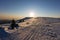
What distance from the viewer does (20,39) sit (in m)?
9.73

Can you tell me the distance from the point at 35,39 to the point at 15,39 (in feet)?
7.68

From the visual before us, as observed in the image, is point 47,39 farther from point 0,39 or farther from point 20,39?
point 0,39

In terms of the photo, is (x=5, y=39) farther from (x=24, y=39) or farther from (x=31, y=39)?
(x=31, y=39)

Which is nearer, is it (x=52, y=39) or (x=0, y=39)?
(x=0, y=39)

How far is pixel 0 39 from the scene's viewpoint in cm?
934

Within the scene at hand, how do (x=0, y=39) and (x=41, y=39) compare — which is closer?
(x=0, y=39)

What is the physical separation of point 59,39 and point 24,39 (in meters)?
4.26

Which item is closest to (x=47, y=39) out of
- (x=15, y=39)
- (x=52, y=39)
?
(x=52, y=39)

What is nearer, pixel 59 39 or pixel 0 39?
pixel 0 39

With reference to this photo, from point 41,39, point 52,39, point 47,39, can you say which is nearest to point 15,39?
point 41,39

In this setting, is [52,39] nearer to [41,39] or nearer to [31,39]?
[41,39]

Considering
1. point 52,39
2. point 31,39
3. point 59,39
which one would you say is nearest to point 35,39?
point 31,39

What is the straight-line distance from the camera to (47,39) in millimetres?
10016

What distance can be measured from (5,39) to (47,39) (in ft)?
16.2
